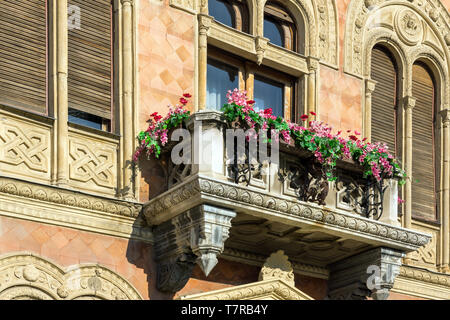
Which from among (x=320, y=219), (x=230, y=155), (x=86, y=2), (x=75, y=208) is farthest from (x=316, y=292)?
(x=86, y=2)

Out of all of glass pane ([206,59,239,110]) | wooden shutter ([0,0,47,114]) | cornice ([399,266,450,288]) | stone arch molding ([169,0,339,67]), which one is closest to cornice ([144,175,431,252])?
cornice ([399,266,450,288])

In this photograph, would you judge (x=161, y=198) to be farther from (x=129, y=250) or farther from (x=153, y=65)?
(x=153, y=65)

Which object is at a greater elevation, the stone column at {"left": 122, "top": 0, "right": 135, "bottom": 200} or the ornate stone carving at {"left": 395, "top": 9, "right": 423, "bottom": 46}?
the ornate stone carving at {"left": 395, "top": 9, "right": 423, "bottom": 46}

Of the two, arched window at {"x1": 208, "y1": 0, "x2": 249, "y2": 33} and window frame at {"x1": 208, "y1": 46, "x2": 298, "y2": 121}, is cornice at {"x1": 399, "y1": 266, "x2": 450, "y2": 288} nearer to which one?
window frame at {"x1": 208, "y1": 46, "x2": 298, "y2": 121}

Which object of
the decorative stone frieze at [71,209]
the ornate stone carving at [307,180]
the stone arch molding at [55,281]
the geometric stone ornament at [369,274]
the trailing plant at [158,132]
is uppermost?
the trailing plant at [158,132]

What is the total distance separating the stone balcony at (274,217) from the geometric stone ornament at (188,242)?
2 centimetres

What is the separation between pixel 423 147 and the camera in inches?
938

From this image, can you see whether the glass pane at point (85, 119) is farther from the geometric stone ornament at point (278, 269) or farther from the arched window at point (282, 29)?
the arched window at point (282, 29)

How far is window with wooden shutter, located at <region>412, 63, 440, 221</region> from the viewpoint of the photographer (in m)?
23.4

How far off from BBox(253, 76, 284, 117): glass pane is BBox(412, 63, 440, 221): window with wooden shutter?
3456 millimetres

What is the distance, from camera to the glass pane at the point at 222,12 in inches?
824

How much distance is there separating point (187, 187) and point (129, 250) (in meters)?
1.57

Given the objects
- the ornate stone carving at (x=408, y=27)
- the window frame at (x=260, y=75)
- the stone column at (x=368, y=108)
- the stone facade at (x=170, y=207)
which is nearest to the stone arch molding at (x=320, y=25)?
the stone facade at (x=170, y=207)

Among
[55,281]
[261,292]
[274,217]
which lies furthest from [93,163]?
[261,292]
